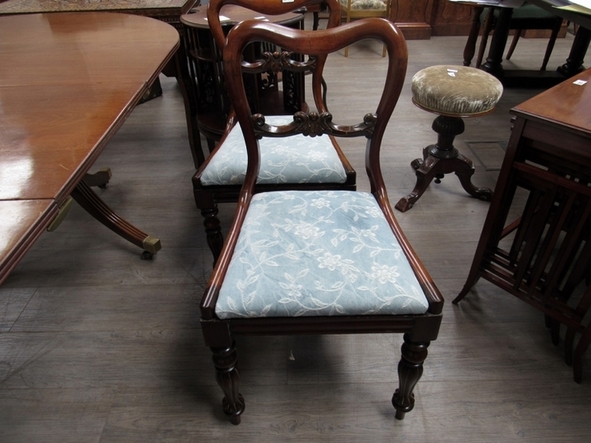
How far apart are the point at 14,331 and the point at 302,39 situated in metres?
1.34

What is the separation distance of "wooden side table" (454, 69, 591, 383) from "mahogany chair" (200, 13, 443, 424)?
0.37 m

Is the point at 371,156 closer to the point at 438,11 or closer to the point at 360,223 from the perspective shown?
the point at 360,223

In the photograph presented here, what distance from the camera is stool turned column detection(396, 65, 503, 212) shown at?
1.71 m

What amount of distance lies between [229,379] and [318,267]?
0.36 metres

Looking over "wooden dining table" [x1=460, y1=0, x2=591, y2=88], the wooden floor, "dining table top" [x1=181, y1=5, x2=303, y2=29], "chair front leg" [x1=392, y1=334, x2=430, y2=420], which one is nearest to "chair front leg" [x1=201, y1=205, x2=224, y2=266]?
the wooden floor

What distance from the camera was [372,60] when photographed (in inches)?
150

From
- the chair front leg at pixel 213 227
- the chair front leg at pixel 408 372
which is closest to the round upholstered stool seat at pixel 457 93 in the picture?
the chair front leg at pixel 213 227

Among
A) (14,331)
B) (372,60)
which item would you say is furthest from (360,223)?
(372,60)

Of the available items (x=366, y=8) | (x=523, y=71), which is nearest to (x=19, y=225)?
(x=523, y=71)

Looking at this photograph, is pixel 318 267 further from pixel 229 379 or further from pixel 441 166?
pixel 441 166

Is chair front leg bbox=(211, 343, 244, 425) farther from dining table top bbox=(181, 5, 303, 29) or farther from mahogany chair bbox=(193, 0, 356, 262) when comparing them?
dining table top bbox=(181, 5, 303, 29)

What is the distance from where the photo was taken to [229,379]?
1.01m

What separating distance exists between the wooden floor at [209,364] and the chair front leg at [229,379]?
64 millimetres

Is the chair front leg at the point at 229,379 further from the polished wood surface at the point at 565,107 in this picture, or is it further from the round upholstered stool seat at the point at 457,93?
the round upholstered stool seat at the point at 457,93
